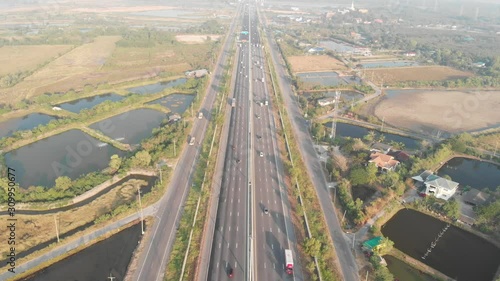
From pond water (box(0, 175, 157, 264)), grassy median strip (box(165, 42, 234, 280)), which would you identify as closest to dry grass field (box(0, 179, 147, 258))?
pond water (box(0, 175, 157, 264))

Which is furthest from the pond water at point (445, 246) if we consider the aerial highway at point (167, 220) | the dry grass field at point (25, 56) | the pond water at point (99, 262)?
the dry grass field at point (25, 56)

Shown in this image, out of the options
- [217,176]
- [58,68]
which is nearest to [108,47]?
[58,68]

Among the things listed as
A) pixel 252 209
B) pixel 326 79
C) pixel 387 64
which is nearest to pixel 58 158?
pixel 252 209

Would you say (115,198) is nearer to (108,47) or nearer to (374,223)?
(374,223)

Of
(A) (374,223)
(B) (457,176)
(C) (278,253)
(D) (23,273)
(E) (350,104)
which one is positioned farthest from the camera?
(E) (350,104)

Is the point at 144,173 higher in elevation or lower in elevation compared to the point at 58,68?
lower

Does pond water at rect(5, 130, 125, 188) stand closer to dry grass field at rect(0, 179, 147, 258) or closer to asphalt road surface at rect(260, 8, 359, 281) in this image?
dry grass field at rect(0, 179, 147, 258)

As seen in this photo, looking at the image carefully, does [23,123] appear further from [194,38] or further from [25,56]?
[194,38]
